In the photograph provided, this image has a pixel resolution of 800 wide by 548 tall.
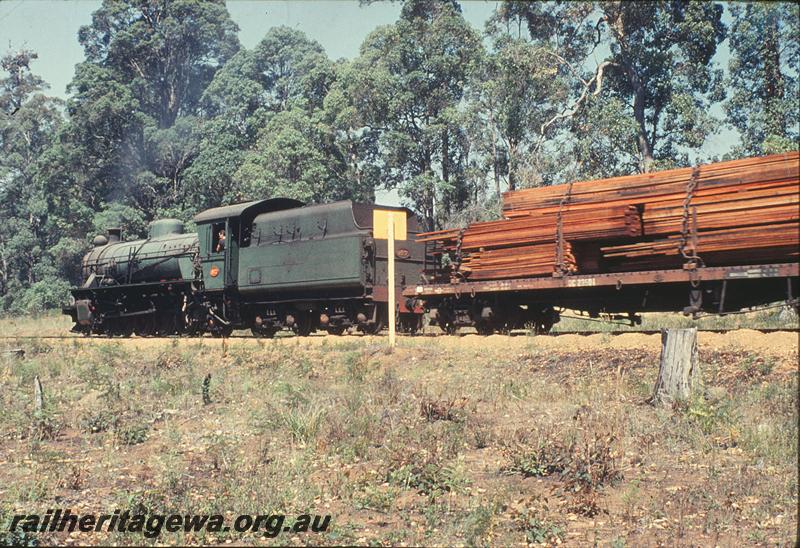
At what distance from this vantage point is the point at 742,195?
12727mm

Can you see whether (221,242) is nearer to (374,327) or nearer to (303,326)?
(303,326)

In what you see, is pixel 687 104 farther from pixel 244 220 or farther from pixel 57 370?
pixel 57 370

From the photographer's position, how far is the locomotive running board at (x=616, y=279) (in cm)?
1273

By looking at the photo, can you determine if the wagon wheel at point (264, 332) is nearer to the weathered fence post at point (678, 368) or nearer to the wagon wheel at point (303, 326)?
the wagon wheel at point (303, 326)

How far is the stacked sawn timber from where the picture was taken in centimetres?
1234

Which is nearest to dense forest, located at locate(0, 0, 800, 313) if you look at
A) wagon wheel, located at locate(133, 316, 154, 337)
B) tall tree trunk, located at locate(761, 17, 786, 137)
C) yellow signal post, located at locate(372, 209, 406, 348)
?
tall tree trunk, located at locate(761, 17, 786, 137)

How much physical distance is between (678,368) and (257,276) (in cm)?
1369

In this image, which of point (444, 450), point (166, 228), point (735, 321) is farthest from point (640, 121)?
point (444, 450)

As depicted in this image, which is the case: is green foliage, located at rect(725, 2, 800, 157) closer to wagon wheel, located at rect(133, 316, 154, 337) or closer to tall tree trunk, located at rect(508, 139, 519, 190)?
tall tree trunk, located at rect(508, 139, 519, 190)

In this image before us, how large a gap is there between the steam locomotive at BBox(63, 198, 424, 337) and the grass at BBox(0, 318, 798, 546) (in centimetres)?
542

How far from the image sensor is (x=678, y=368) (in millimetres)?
10016

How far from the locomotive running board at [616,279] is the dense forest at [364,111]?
13.2ft

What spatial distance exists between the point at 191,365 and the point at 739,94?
18.6m

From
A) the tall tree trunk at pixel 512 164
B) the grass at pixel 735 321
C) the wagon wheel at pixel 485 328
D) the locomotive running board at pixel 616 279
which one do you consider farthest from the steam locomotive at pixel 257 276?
the tall tree trunk at pixel 512 164
